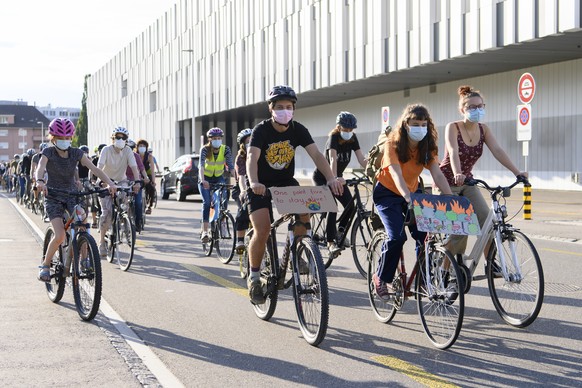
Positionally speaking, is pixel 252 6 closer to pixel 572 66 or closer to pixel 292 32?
pixel 292 32

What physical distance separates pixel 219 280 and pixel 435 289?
3978 mm

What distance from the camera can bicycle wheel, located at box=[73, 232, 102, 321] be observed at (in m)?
6.95

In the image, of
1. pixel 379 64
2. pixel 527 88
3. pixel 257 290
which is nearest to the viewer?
pixel 257 290

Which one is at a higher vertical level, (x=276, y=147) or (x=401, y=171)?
(x=276, y=147)

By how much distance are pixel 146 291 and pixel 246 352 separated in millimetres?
3196

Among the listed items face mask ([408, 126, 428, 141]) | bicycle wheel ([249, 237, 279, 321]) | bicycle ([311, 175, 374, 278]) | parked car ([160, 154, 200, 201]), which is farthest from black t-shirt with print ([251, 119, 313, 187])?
parked car ([160, 154, 200, 201])

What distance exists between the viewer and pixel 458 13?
2889cm

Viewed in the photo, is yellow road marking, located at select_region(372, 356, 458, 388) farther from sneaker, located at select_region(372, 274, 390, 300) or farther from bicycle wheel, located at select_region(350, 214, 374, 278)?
bicycle wheel, located at select_region(350, 214, 374, 278)

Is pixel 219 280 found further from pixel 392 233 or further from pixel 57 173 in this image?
pixel 392 233

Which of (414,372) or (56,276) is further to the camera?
(56,276)

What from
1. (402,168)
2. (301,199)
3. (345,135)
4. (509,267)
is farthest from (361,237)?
(301,199)

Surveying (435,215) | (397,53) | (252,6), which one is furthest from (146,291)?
(252,6)

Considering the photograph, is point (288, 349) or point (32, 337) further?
point (32, 337)

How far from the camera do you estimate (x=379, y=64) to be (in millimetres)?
33688
